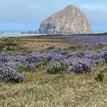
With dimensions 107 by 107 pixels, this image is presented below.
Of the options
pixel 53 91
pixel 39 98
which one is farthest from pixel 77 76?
pixel 39 98

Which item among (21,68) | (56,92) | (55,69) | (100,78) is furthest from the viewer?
(21,68)

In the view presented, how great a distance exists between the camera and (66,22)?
566ft

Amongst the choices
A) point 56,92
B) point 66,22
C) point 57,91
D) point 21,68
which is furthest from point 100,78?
point 66,22

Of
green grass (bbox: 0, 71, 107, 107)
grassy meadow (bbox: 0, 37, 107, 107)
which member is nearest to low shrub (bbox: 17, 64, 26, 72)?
grassy meadow (bbox: 0, 37, 107, 107)

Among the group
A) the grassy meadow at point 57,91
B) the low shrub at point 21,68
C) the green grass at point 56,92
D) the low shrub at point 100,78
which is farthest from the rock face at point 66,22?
the low shrub at point 100,78

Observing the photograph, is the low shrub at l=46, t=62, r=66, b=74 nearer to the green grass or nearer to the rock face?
the green grass

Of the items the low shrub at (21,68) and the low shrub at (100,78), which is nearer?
the low shrub at (100,78)

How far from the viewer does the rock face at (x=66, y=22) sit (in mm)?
163000

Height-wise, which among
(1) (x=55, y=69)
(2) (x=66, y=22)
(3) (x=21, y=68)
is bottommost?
(2) (x=66, y=22)

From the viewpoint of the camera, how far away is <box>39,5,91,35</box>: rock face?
535 feet

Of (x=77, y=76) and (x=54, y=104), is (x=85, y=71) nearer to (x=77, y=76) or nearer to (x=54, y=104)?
(x=77, y=76)

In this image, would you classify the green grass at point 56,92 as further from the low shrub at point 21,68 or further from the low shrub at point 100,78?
the low shrub at point 21,68

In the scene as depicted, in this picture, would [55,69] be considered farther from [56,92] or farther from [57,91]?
[56,92]

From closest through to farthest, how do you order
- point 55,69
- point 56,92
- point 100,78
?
point 56,92 → point 100,78 → point 55,69
